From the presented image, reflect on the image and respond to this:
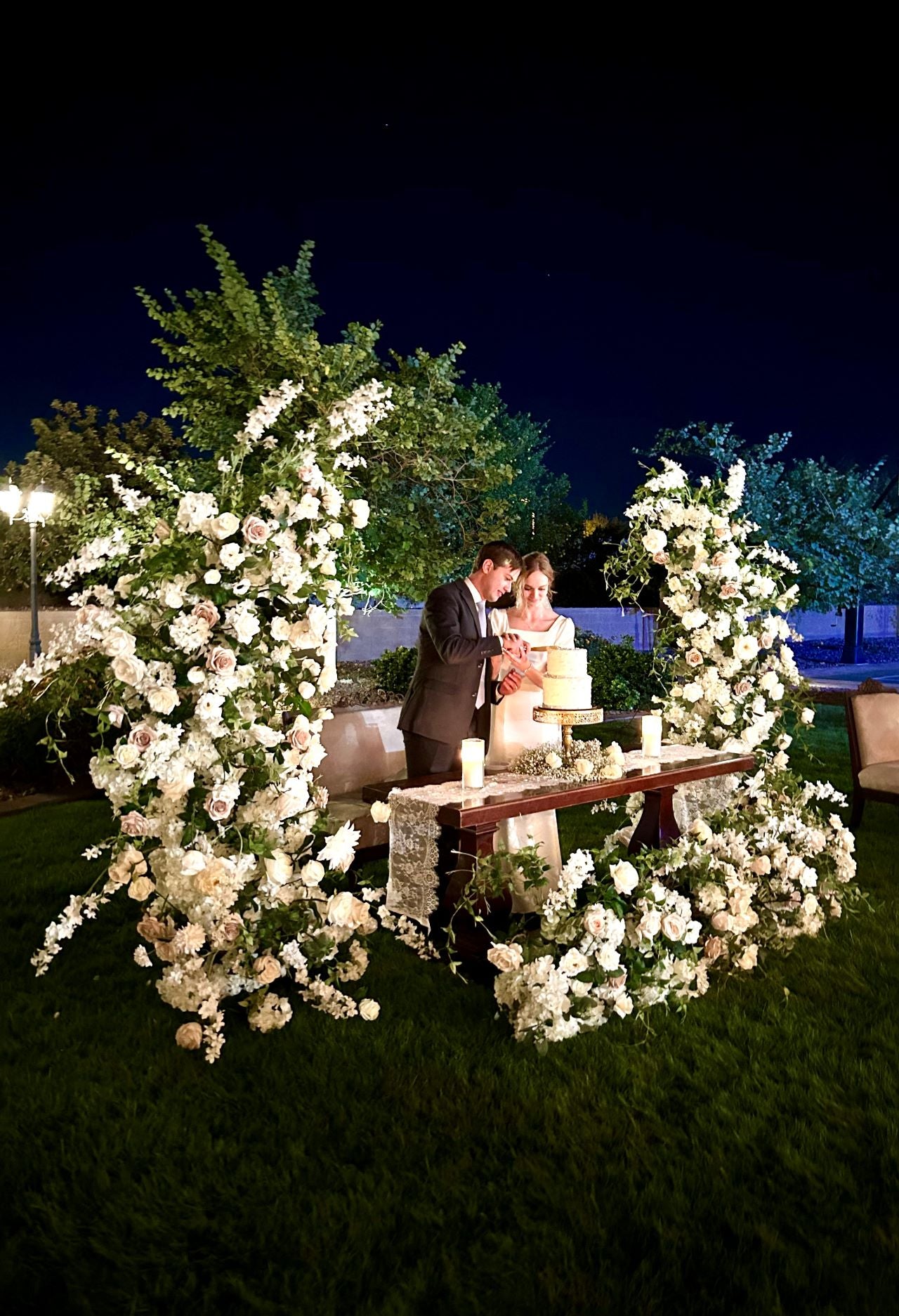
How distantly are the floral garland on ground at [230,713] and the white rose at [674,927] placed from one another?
47.0 inches

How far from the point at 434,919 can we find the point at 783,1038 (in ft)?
5.44

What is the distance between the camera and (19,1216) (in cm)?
256

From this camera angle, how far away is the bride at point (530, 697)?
16.6 ft

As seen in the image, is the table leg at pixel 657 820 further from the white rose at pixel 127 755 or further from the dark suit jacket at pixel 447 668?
the white rose at pixel 127 755

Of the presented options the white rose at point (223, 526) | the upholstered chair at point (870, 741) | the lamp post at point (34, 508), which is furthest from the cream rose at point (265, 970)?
the lamp post at point (34, 508)

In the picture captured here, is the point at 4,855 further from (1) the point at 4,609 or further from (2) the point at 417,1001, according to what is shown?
(1) the point at 4,609

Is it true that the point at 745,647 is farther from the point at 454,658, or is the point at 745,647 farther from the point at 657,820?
the point at 454,658

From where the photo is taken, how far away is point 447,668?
4.87 metres

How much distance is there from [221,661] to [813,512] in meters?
25.0

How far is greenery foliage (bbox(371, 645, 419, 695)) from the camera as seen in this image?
537 inches

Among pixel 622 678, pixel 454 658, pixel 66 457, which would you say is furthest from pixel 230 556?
pixel 66 457

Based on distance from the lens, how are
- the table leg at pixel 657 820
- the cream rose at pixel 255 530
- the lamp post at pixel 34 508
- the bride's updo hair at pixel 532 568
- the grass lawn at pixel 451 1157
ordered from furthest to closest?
the lamp post at pixel 34 508 → the table leg at pixel 657 820 → the bride's updo hair at pixel 532 568 → the cream rose at pixel 255 530 → the grass lawn at pixel 451 1157

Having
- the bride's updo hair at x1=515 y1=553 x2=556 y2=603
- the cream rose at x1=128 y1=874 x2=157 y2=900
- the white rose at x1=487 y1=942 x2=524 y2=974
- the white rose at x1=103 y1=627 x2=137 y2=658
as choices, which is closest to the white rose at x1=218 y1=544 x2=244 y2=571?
the white rose at x1=103 y1=627 x2=137 y2=658

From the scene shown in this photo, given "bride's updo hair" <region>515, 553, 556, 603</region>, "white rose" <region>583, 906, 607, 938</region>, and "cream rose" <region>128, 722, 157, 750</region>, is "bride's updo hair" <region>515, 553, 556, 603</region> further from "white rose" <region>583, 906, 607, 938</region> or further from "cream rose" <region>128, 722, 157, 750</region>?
"cream rose" <region>128, 722, 157, 750</region>
